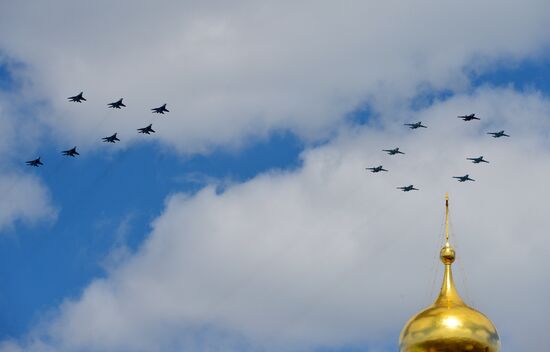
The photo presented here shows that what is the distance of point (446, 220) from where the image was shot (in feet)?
246

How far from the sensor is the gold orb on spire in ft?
229

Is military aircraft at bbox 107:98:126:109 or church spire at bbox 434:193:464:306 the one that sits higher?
military aircraft at bbox 107:98:126:109

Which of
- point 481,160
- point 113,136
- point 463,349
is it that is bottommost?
point 463,349

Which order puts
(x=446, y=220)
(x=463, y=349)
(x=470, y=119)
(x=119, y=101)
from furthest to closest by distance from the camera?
(x=470, y=119)
(x=119, y=101)
(x=446, y=220)
(x=463, y=349)

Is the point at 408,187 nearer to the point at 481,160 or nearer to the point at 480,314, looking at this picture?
the point at 481,160

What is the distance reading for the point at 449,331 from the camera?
230 feet

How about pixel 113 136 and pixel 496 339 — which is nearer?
pixel 496 339

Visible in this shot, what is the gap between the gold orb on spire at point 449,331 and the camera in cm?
6975

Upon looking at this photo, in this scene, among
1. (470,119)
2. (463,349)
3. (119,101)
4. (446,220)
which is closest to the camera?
(463,349)

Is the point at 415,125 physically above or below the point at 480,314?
above

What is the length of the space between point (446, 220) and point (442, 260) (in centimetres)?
206

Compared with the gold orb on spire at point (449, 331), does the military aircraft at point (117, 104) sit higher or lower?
higher

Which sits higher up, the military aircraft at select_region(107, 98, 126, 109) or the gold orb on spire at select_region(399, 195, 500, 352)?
the military aircraft at select_region(107, 98, 126, 109)

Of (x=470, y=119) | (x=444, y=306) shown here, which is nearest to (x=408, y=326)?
(x=444, y=306)
